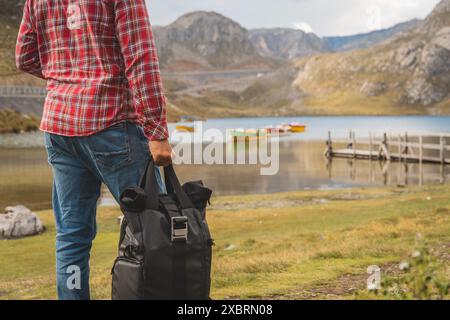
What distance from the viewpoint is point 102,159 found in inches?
181

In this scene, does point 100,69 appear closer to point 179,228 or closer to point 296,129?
point 179,228

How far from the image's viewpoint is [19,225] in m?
20.3

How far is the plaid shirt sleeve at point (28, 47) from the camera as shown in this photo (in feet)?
16.7

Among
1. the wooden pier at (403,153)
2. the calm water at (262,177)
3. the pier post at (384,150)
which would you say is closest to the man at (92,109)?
the calm water at (262,177)

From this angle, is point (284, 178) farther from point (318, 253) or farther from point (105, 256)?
point (318, 253)

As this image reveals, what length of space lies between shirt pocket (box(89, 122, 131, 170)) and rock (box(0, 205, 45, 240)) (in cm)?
1635

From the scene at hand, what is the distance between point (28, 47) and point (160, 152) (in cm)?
163

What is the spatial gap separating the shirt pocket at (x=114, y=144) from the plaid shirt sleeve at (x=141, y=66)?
0.20 metres

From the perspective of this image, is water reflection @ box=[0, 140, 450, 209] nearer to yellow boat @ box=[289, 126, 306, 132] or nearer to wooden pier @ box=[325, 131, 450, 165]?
wooden pier @ box=[325, 131, 450, 165]

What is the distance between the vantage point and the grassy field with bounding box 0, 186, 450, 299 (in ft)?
23.7

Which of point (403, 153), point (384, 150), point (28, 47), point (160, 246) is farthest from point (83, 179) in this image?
point (403, 153)

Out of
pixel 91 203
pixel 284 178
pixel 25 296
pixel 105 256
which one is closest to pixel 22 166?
pixel 284 178
